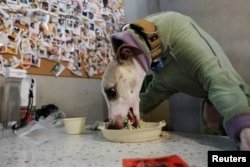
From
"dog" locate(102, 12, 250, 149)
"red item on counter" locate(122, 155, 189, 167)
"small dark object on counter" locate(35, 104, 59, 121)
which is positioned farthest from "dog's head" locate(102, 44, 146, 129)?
"small dark object on counter" locate(35, 104, 59, 121)

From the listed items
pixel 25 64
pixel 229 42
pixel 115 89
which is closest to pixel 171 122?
pixel 229 42

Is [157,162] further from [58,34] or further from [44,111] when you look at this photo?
[58,34]

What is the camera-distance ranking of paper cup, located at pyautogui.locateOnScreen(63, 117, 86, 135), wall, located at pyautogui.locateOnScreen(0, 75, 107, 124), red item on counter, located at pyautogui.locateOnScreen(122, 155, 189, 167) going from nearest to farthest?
red item on counter, located at pyautogui.locateOnScreen(122, 155, 189, 167) → paper cup, located at pyautogui.locateOnScreen(63, 117, 86, 135) → wall, located at pyautogui.locateOnScreen(0, 75, 107, 124)

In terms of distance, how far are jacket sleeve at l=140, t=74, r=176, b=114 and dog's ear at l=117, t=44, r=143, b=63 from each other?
222 mm

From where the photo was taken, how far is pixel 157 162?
45 centimetres

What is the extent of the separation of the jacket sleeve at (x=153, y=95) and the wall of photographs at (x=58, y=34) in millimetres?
485

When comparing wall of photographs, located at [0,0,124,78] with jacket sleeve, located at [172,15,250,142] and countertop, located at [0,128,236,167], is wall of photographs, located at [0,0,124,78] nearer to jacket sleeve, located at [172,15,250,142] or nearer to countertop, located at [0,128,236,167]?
countertop, located at [0,128,236,167]

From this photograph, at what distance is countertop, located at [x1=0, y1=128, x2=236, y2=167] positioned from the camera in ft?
1.62

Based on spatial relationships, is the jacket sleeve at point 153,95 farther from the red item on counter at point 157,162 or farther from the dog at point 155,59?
the red item on counter at point 157,162

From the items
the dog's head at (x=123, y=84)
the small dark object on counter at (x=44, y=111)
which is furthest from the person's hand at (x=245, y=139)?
the small dark object on counter at (x=44, y=111)

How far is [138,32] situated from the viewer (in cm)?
73


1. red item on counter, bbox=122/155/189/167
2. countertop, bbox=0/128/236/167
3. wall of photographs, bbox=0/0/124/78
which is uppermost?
wall of photographs, bbox=0/0/124/78

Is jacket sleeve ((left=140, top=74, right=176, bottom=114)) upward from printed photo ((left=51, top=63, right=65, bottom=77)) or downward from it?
downward

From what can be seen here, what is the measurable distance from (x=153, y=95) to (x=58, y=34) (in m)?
0.58
